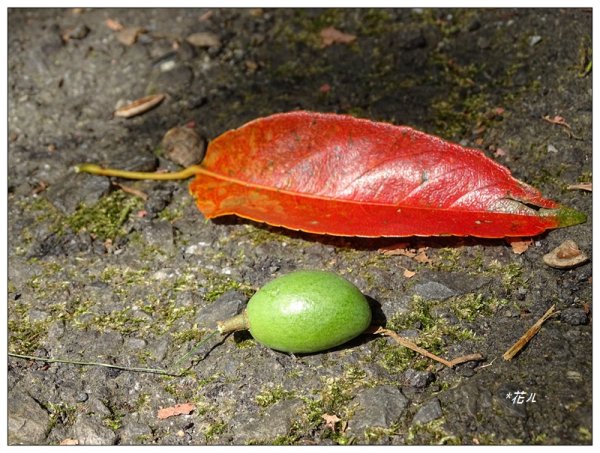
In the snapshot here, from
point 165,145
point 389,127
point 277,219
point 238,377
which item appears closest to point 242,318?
point 238,377

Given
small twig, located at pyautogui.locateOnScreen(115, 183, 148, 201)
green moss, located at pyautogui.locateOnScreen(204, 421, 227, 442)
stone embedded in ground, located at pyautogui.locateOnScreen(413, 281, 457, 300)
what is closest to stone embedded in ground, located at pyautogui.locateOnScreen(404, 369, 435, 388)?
stone embedded in ground, located at pyautogui.locateOnScreen(413, 281, 457, 300)

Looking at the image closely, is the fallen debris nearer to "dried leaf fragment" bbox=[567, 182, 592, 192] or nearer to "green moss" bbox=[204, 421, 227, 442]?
"dried leaf fragment" bbox=[567, 182, 592, 192]

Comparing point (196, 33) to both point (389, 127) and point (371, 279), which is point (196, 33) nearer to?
point (389, 127)

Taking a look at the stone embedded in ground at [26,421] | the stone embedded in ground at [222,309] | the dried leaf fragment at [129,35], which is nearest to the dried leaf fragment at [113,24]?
the dried leaf fragment at [129,35]

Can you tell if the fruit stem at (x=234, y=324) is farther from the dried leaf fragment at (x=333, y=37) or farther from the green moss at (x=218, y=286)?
the dried leaf fragment at (x=333, y=37)

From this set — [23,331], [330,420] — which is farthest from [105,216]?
[330,420]
